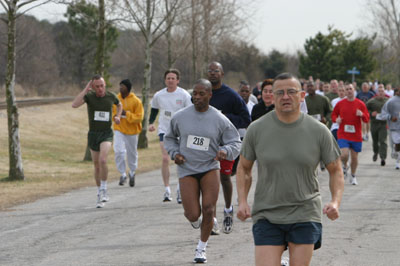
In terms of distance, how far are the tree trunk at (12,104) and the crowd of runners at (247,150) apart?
9.81 feet

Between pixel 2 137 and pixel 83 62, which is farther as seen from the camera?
pixel 83 62

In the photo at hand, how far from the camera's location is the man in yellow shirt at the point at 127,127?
14312mm

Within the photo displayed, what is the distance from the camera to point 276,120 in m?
5.13

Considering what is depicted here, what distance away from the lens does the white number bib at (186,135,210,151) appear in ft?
25.7

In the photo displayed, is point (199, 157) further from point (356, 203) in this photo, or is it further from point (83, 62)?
point (83, 62)

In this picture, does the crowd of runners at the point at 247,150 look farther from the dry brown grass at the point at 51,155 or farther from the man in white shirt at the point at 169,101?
the dry brown grass at the point at 51,155

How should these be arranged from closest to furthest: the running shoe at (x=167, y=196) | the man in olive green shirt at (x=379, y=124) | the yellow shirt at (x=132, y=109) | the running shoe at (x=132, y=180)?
the running shoe at (x=167, y=196), the yellow shirt at (x=132, y=109), the running shoe at (x=132, y=180), the man in olive green shirt at (x=379, y=124)

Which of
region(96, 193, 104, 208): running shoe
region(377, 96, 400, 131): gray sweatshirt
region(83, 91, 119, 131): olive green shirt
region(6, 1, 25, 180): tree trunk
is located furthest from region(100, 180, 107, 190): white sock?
region(377, 96, 400, 131): gray sweatshirt

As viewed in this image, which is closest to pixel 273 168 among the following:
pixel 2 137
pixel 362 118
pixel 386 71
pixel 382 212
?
pixel 382 212

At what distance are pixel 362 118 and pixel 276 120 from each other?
10.5 meters

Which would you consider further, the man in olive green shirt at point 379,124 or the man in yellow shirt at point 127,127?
the man in olive green shirt at point 379,124

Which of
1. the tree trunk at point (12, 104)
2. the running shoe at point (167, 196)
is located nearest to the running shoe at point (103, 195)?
the running shoe at point (167, 196)

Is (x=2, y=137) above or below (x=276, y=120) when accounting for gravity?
below

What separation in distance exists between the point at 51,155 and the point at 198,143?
18048 millimetres
